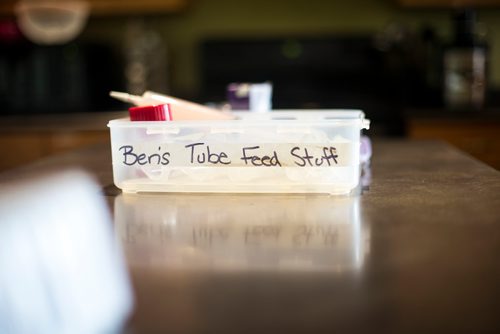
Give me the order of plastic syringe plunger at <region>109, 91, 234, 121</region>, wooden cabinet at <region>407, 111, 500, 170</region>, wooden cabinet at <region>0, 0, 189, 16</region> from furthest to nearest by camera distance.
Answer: wooden cabinet at <region>0, 0, 189, 16</region>
wooden cabinet at <region>407, 111, 500, 170</region>
plastic syringe plunger at <region>109, 91, 234, 121</region>

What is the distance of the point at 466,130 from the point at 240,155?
5.66 ft

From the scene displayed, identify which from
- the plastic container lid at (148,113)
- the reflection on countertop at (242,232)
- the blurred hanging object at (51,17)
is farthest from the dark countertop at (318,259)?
the blurred hanging object at (51,17)

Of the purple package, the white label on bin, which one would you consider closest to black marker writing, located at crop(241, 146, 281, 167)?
the white label on bin

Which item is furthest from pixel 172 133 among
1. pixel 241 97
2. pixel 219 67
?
pixel 219 67

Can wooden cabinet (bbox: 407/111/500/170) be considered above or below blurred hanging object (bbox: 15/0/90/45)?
below

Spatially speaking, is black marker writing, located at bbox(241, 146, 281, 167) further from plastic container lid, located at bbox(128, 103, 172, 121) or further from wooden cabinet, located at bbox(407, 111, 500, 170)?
wooden cabinet, located at bbox(407, 111, 500, 170)

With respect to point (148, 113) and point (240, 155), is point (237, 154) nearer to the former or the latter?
point (240, 155)

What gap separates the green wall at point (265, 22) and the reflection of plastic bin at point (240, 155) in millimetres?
2149

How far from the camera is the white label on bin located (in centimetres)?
78

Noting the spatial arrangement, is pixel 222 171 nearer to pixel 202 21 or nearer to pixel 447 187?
pixel 447 187

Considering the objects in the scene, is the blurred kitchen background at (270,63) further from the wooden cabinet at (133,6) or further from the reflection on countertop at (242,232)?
the reflection on countertop at (242,232)

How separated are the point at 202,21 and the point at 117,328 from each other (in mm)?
2705

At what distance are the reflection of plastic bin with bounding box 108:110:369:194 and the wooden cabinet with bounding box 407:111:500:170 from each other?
1596mm

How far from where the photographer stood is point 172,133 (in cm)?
81
